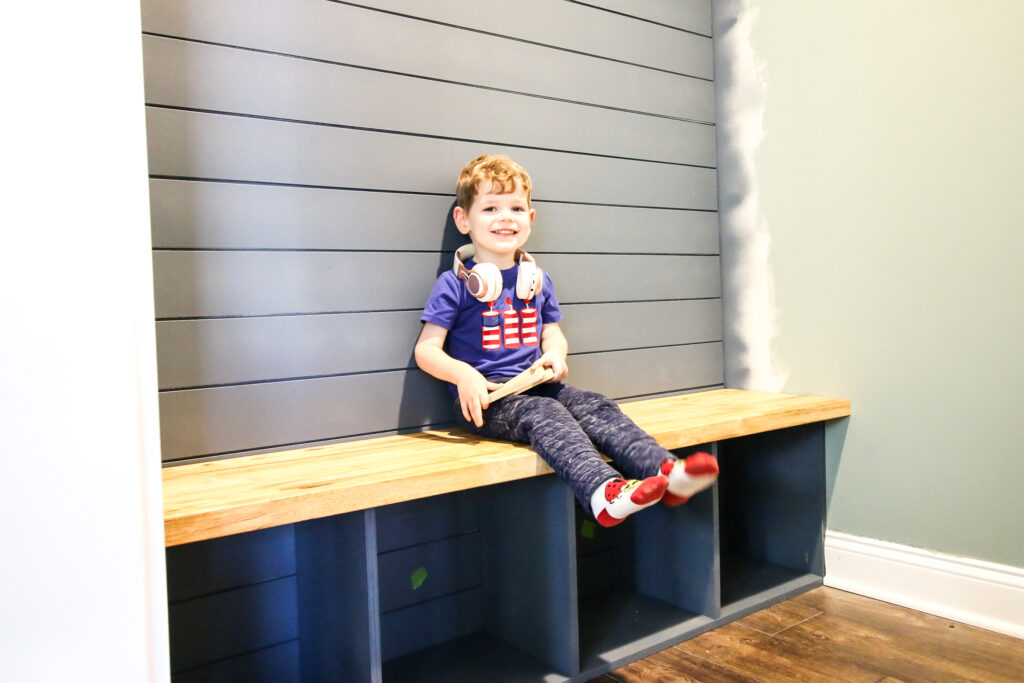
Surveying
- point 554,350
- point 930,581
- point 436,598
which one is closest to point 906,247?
point 930,581

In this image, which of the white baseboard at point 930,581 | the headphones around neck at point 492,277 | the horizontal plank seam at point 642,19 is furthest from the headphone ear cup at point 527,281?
the white baseboard at point 930,581

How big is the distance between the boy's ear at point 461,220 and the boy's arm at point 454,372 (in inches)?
9.4

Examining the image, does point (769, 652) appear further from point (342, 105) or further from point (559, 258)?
point (342, 105)

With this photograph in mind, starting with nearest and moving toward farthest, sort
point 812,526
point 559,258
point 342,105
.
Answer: point 342,105 → point 559,258 → point 812,526

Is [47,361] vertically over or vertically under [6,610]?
over

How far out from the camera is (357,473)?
1361 millimetres

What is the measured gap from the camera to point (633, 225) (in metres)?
2.28

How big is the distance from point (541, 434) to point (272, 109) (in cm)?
86

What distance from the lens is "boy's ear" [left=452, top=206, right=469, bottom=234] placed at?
1.79 m

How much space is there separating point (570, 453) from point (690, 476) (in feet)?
0.90

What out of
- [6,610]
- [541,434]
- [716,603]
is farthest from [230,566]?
[716,603]

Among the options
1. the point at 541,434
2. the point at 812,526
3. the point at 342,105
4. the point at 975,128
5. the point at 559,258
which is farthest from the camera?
the point at 812,526

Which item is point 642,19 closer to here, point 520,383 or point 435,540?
point 520,383

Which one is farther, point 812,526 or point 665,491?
→ point 812,526
